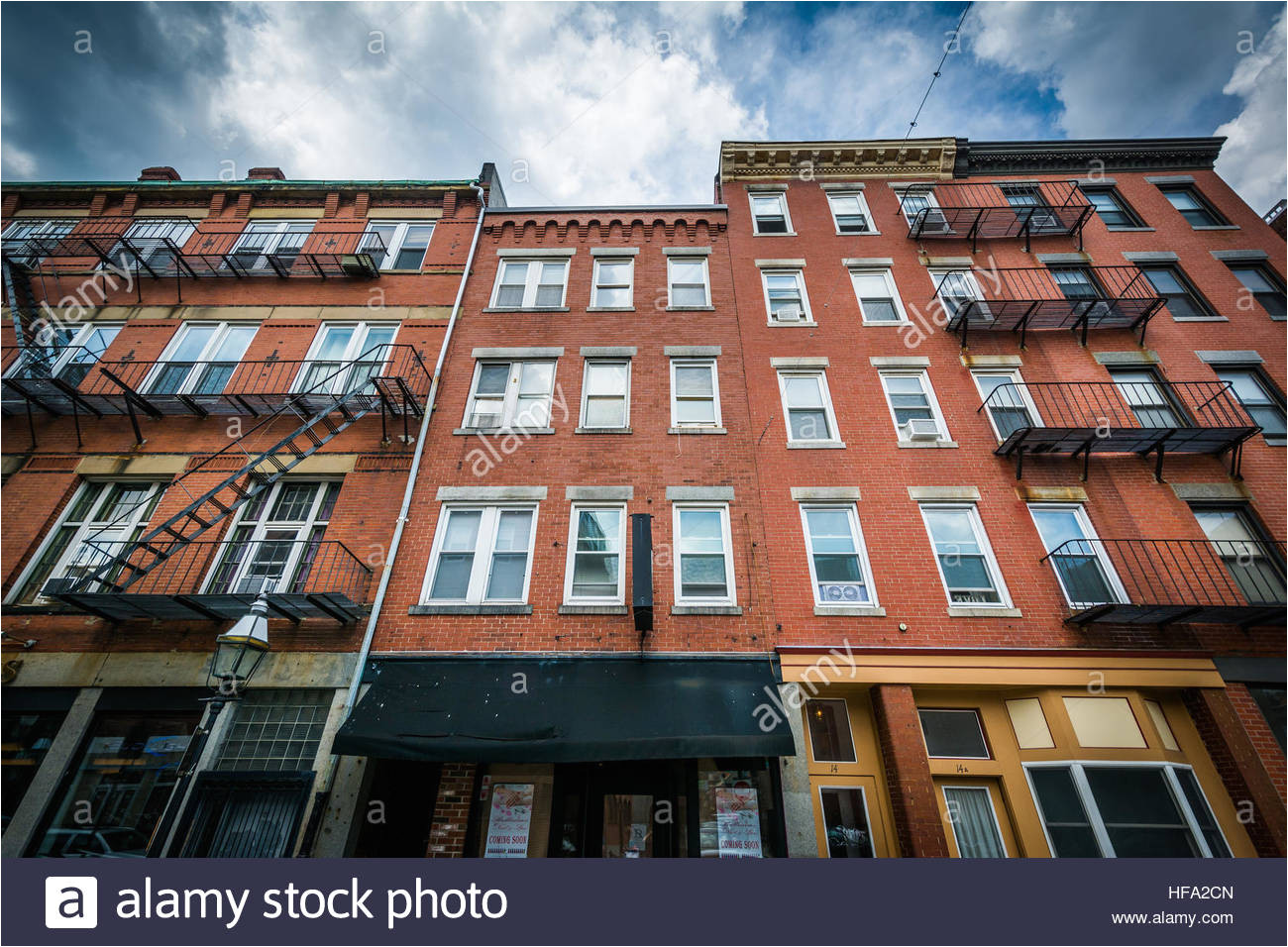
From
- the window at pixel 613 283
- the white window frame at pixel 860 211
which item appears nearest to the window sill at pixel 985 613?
the window at pixel 613 283

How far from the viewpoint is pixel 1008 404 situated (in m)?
11.6

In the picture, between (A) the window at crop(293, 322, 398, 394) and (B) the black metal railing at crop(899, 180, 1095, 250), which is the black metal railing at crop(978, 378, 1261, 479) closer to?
(B) the black metal railing at crop(899, 180, 1095, 250)

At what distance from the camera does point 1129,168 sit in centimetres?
1623

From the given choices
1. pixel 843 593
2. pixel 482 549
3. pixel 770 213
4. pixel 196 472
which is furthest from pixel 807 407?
pixel 196 472

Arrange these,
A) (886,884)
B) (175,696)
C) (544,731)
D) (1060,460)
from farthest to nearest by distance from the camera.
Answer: (1060,460), (175,696), (544,731), (886,884)

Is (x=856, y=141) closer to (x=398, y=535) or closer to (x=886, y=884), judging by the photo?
(x=398, y=535)

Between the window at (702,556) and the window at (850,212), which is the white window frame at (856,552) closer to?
the window at (702,556)

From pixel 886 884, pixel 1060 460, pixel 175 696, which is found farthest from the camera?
pixel 1060 460

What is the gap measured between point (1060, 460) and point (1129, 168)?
12243 mm

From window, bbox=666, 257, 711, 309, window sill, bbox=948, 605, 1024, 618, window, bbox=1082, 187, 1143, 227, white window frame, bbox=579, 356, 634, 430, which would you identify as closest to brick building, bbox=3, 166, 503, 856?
white window frame, bbox=579, 356, 634, 430

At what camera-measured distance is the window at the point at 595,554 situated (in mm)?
9812

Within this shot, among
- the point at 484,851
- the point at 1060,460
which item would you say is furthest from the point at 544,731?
the point at 1060,460

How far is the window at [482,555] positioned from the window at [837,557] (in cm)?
537

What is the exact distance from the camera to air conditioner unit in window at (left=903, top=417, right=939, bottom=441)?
36.8 feet
